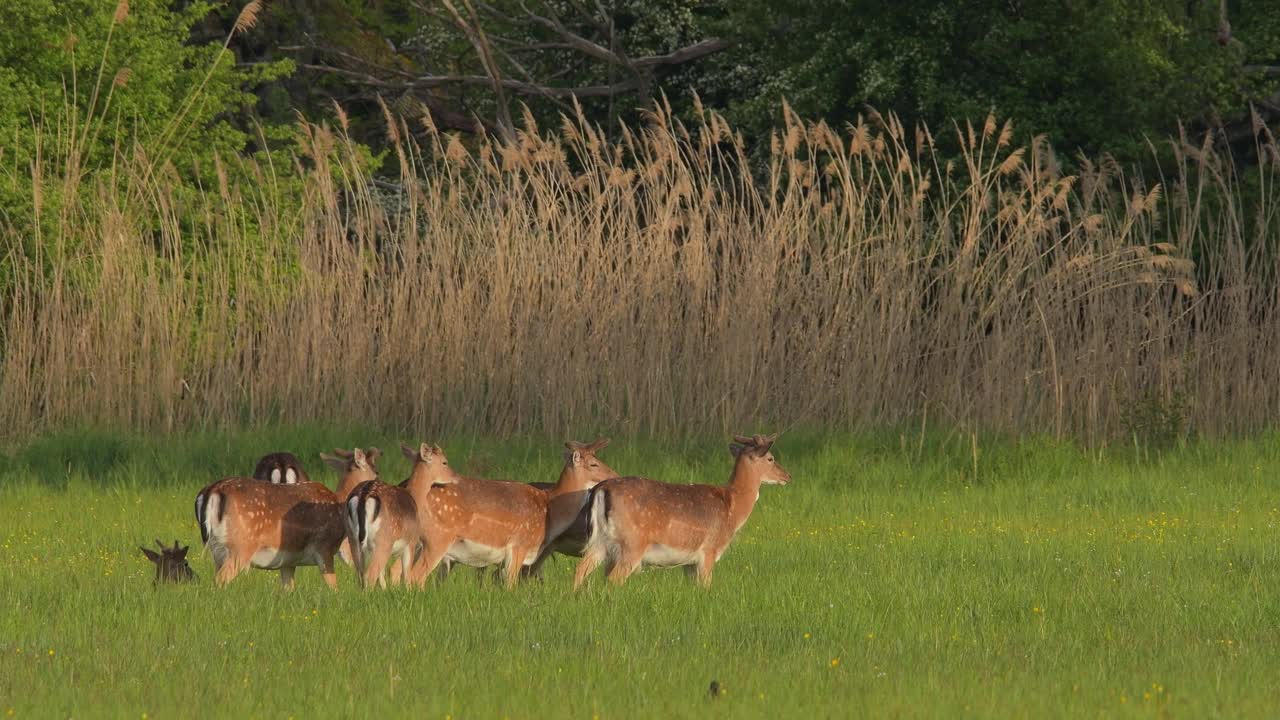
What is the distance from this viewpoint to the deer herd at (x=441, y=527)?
9969 mm

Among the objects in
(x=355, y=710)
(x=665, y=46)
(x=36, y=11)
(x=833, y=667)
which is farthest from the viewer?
(x=665, y=46)

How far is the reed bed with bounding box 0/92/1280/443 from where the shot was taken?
1681 cm

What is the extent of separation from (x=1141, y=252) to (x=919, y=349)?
2140 mm

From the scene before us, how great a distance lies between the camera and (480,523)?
10.2 m

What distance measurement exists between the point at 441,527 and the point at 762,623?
2.09 meters

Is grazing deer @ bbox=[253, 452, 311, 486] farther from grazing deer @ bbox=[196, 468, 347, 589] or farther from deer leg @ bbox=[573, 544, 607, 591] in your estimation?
deer leg @ bbox=[573, 544, 607, 591]

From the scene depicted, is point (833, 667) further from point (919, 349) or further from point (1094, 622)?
point (919, 349)

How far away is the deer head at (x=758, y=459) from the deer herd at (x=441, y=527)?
737 millimetres

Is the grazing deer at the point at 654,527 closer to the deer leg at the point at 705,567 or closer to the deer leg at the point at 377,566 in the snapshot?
→ the deer leg at the point at 705,567

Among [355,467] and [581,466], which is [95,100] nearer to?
[355,467]

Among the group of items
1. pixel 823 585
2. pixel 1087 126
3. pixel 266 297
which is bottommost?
pixel 823 585

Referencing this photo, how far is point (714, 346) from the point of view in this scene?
1694cm

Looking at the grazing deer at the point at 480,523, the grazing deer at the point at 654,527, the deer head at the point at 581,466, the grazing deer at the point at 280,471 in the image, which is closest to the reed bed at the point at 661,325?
the grazing deer at the point at 280,471

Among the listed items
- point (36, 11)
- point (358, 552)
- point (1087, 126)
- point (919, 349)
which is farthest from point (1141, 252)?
point (36, 11)
